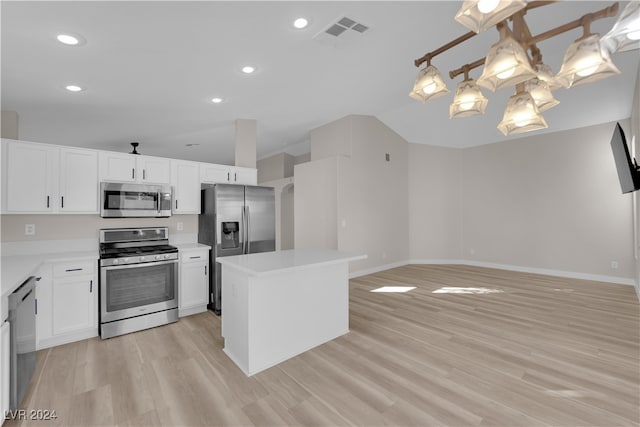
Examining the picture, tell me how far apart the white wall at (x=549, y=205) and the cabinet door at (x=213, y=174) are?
568cm

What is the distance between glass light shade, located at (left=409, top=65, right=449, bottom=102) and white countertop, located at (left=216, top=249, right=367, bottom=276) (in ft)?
5.36

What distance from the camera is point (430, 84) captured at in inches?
88.5

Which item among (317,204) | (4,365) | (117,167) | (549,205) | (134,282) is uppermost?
(117,167)

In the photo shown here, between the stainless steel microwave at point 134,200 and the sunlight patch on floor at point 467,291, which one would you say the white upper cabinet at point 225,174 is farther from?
the sunlight patch on floor at point 467,291

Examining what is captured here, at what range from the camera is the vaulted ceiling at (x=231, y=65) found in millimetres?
2504

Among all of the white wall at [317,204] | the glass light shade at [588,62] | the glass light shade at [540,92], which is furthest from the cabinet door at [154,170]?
the glass light shade at [588,62]

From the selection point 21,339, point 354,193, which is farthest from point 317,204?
point 21,339

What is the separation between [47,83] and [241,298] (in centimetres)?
342

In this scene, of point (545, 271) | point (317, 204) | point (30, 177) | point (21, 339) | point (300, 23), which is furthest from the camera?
point (317, 204)

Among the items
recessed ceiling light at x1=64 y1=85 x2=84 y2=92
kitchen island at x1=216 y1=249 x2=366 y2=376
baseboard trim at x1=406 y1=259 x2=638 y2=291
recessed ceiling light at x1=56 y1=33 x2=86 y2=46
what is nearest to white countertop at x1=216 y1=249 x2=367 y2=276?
kitchen island at x1=216 y1=249 x2=366 y2=376

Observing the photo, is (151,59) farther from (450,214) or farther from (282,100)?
(450,214)

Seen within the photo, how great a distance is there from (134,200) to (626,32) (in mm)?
4479

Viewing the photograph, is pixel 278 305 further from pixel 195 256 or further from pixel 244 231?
pixel 244 231

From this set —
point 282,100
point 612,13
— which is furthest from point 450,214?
point 612,13
